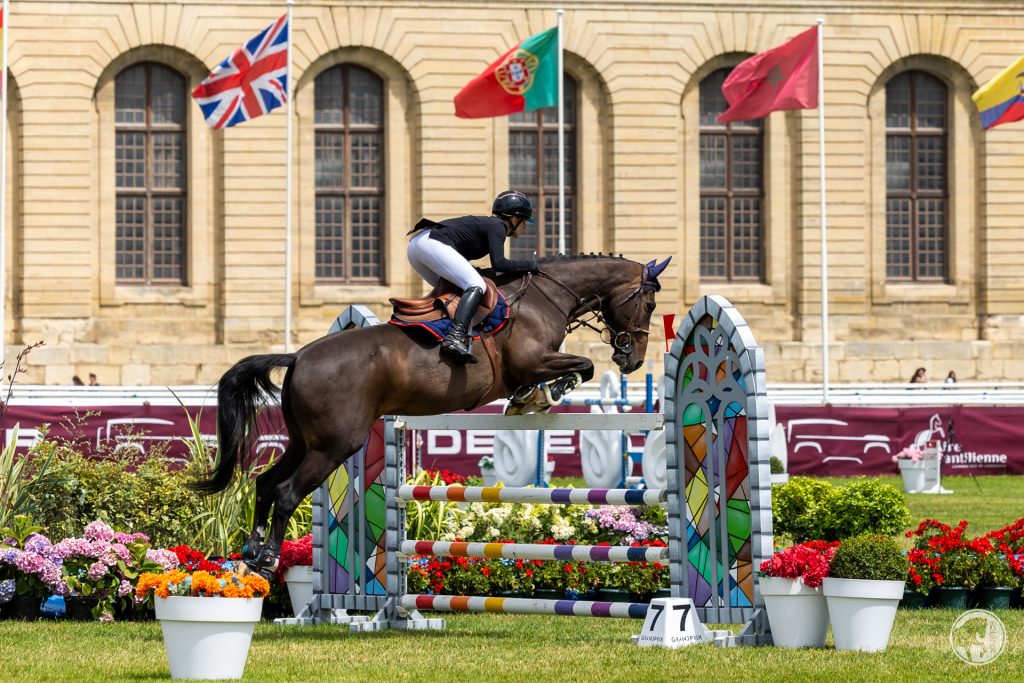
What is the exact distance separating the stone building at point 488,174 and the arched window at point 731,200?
0.07 m

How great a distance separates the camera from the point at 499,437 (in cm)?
2600

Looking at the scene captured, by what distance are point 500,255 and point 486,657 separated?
9.33ft

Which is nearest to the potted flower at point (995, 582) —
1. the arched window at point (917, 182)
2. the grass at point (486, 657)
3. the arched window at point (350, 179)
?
the grass at point (486, 657)

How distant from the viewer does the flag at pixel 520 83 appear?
36.9 m

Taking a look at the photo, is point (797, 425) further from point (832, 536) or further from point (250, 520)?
point (250, 520)

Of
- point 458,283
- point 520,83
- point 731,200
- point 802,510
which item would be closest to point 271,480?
point 458,283

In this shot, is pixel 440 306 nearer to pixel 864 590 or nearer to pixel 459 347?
pixel 459 347

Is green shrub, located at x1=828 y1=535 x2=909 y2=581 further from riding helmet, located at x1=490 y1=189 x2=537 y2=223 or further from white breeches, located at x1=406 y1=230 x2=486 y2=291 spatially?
riding helmet, located at x1=490 y1=189 x2=537 y2=223

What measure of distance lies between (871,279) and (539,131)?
9271mm

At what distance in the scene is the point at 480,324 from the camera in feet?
43.8

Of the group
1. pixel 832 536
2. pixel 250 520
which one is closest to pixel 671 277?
pixel 832 536

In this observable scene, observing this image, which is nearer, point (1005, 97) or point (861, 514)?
point (861, 514)

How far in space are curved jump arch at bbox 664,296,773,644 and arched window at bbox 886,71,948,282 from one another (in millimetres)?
37595

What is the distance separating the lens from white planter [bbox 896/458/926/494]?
3089 centimetres
